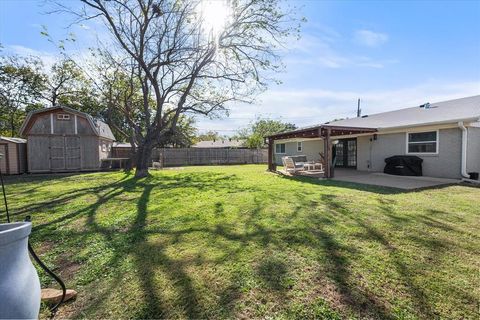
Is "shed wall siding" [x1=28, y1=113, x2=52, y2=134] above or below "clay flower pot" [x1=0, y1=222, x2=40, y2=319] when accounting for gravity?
above

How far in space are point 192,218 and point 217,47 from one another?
10672mm

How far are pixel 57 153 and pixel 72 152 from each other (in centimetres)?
84

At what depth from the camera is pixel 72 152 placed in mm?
16547

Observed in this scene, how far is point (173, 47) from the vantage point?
41.1 feet

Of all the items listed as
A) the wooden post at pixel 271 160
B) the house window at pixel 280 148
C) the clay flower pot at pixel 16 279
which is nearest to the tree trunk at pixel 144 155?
the wooden post at pixel 271 160

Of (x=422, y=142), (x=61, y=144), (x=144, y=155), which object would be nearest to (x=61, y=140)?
(x=61, y=144)

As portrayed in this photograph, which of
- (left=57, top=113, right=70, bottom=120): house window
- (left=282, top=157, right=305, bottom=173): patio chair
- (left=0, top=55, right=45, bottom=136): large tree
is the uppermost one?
(left=0, top=55, right=45, bottom=136): large tree

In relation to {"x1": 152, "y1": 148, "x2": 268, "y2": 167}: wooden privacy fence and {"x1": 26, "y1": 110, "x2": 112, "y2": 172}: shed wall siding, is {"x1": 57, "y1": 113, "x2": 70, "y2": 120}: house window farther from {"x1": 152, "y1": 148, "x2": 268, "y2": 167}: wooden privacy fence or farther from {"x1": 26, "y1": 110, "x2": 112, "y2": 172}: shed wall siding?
{"x1": 152, "y1": 148, "x2": 268, "y2": 167}: wooden privacy fence

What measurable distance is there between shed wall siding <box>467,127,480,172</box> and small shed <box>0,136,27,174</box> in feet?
76.4

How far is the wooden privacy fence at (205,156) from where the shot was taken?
24.2 metres

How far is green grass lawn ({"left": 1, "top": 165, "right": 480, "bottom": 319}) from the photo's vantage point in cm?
221

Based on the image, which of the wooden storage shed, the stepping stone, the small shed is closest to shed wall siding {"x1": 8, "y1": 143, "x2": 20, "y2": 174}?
the small shed

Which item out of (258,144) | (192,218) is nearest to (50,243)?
(192,218)

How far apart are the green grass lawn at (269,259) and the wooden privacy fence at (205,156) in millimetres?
18639
